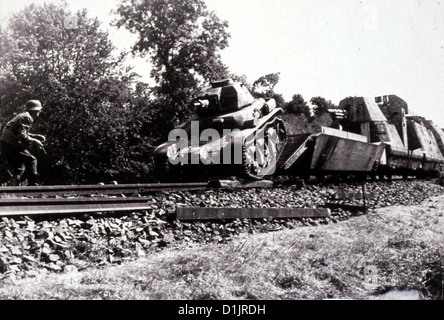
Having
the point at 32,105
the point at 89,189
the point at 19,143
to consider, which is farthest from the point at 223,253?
the point at 32,105

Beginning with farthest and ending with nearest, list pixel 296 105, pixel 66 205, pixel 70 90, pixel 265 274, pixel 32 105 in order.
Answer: pixel 296 105 → pixel 70 90 → pixel 32 105 → pixel 66 205 → pixel 265 274

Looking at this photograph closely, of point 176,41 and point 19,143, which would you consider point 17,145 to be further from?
point 176,41

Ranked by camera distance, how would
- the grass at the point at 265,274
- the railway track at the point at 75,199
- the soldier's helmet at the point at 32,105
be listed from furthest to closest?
1. the soldier's helmet at the point at 32,105
2. the railway track at the point at 75,199
3. the grass at the point at 265,274

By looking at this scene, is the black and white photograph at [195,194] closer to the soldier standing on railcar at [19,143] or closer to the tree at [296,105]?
the soldier standing on railcar at [19,143]

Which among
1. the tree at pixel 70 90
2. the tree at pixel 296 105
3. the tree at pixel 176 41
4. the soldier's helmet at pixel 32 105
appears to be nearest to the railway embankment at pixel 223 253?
the soldier's helmet at pixel 32 105

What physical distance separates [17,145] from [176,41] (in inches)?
743

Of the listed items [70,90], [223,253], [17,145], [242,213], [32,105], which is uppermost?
[70,90]

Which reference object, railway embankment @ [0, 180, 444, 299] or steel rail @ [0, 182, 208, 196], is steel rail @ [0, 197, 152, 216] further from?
steel rail @ [0, 182, 208, 196]

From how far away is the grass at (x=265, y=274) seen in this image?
302 centimetres

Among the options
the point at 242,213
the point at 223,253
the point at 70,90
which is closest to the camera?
the point at 223,253

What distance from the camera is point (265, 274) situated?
137 inches

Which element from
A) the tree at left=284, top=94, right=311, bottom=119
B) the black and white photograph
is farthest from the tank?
the tree at left=284, top=94, right=311, bottom=119

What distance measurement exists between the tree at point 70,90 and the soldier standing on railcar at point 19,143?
844 cm

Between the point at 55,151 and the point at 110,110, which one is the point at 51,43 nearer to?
the point at 110,110
